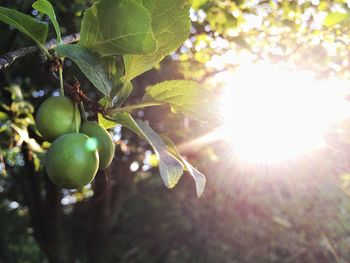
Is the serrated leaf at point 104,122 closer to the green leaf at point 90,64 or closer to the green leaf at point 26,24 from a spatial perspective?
the green leaf at point 90,64

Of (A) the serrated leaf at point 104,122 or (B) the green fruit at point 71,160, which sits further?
(A) the serrated leaf at point 104,122

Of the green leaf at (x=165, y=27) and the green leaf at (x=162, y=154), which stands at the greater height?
the green leaf at (x=165, y=27)

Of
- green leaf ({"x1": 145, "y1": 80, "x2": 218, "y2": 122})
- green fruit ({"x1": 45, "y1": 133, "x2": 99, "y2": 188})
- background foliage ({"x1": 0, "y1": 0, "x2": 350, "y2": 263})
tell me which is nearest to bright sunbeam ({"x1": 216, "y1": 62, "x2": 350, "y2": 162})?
green leaf ({"x1": 145, "y1": 80, "x2": 218, "y2": 122})

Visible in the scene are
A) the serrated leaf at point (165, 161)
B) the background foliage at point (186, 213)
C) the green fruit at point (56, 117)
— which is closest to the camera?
the serrated leaf at point (165, 161)

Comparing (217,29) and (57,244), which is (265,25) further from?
(57,244)

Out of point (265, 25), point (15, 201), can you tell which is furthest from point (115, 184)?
point (265, 25)

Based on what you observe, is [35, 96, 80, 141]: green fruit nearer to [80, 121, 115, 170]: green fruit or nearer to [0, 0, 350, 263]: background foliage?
[80, 121, 115, 170]: green fruit

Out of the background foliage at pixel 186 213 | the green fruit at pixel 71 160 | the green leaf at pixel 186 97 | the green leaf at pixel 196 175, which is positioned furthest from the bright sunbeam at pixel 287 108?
the background foliage at pixel 186 213
